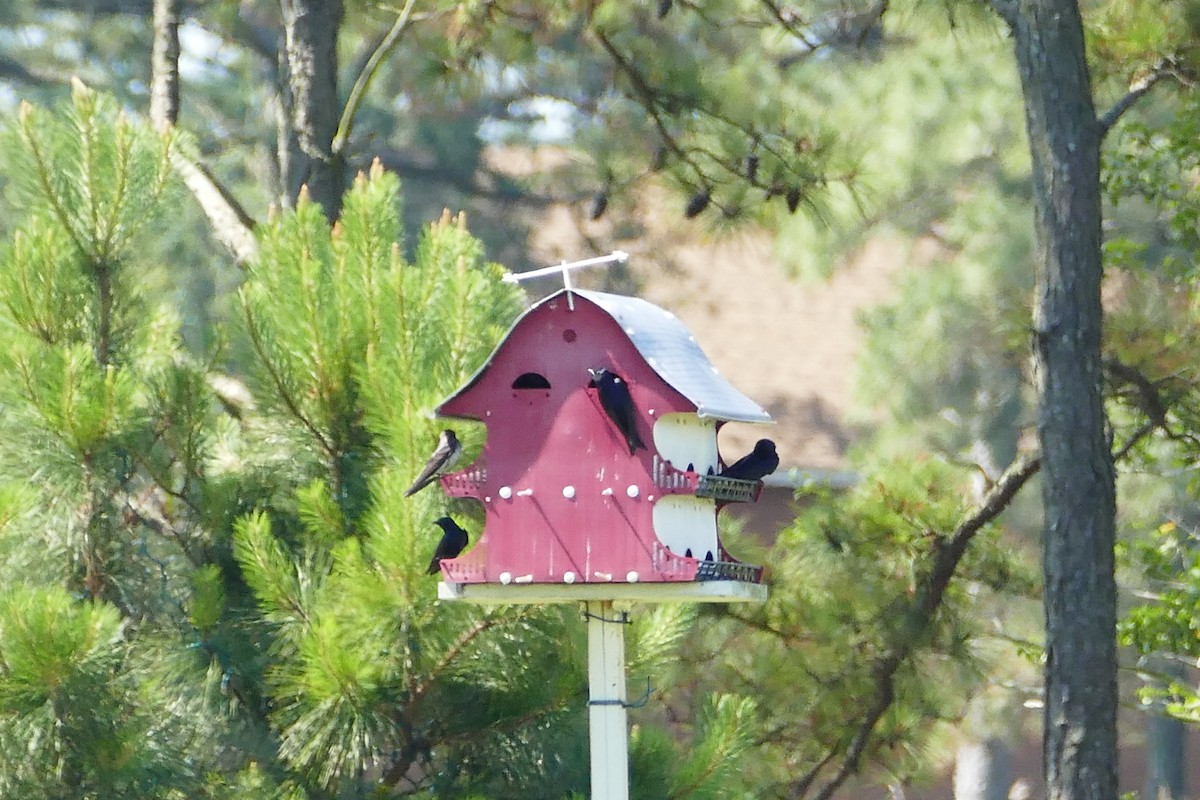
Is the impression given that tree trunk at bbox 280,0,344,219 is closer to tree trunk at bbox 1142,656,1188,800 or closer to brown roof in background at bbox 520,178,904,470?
brown roof in background at bbox 520,178,904,470

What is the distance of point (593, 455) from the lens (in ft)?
13.2

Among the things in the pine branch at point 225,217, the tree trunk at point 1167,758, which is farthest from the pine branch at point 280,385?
the tree trunk at point 1167,758

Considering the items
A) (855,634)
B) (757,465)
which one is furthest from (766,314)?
(757,465)

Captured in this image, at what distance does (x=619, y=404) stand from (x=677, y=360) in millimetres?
277

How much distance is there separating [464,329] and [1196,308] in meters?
2.70

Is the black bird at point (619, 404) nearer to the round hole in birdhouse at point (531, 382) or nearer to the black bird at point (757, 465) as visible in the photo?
the round hole in birdhouse at point (531, 382)

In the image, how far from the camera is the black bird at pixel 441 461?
3906 millimetres

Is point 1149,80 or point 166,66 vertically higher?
point 166,66

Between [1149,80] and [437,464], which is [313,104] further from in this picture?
[1149,80]

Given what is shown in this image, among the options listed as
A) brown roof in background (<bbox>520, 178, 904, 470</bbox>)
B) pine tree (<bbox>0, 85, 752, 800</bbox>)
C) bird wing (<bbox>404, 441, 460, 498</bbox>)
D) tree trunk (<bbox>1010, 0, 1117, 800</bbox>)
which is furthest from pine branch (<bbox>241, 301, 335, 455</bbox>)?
brown roof in background (<bbox>520, 178, 904, 470</bbox>)

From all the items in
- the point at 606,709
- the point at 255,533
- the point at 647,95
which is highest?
the point at 647,95

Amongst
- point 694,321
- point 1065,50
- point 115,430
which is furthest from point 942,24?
point 694,321

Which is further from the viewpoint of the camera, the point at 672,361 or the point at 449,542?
the point at 672,361

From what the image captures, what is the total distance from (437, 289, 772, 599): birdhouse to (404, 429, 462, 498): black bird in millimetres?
115
